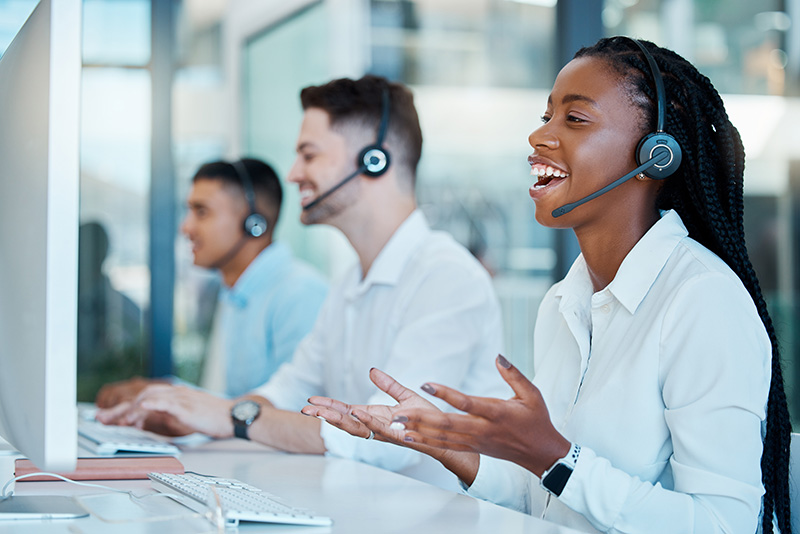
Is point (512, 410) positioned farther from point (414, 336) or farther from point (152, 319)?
point (152, 319)

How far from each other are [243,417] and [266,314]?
52.9 inches

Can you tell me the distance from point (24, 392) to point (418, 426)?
0.47 m

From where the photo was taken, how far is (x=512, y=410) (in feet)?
3.61

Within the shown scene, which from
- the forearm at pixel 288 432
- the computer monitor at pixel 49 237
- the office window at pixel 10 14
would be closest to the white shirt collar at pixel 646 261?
the forearm at pixel 288 432

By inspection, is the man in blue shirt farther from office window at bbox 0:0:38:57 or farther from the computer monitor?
the computer monitor

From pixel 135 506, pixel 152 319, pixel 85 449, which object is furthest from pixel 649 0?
pixel 135 506

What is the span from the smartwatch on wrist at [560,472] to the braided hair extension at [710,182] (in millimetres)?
312

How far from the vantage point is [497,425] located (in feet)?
3.59

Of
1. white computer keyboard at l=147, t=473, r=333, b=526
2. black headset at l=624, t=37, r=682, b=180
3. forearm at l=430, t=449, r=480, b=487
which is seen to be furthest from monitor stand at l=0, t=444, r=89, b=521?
black headset at l=624, t=37, r=682, b=180

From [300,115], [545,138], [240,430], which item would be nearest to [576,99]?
[545,138]

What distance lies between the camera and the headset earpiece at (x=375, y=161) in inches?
93.0

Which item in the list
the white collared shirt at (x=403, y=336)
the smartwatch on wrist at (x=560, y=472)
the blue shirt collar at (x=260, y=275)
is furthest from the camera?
the blue shirt collar at (x=260, y=275)

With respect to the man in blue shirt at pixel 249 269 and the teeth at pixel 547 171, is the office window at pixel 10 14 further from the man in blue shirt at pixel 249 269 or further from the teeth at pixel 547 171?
the teeth at pixel 547 171

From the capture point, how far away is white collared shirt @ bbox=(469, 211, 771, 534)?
1117mm
